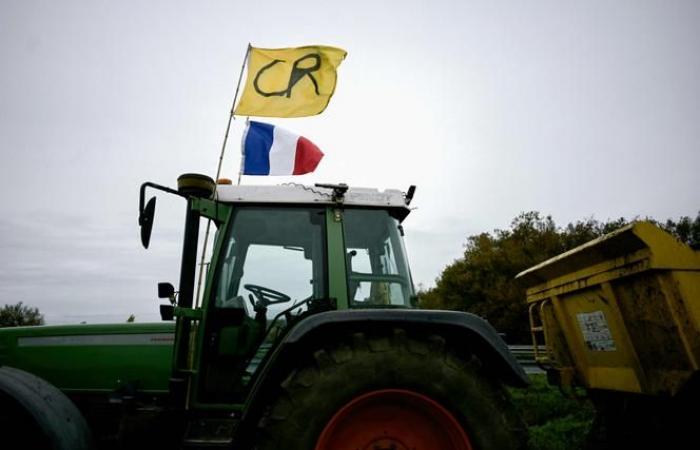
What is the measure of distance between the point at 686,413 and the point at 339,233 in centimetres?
267

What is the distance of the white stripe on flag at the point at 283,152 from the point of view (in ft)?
17.4

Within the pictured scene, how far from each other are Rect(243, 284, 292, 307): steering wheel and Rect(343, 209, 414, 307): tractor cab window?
→ 45cm

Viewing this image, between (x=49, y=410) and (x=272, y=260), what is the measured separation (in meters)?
1.53

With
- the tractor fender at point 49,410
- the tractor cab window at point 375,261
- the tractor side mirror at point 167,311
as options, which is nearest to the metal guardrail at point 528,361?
the tractor cab window at point 375,261

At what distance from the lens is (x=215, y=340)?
2.71 metres

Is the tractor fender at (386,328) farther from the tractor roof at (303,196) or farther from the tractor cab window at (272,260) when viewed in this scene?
the tractor roof at (303,196)

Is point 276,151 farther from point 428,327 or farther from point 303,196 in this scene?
point 428,327

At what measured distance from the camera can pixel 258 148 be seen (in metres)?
5.36

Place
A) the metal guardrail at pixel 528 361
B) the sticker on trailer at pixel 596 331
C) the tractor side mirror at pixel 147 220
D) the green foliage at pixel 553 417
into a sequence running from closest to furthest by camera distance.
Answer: the tractor side mirror at pixel 147 220 → the sticker on trailer at pixel 596 331 → the green foliage at pixel 553 417 → the metal guardrail at pixel 528 361

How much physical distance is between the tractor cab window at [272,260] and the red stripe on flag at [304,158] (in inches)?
101

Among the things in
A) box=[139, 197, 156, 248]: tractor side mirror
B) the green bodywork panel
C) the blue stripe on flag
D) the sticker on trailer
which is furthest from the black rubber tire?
the blue stripe on flag

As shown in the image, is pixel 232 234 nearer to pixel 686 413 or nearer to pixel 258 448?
pixel 258 448

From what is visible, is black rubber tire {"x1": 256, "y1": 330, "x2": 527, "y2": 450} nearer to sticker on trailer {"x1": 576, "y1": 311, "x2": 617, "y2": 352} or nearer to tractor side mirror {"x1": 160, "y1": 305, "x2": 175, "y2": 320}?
tractor side mirror {"x1": 160, "y1": 305, "x2": 175, "y2": 320}

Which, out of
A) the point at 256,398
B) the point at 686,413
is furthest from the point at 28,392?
the point at 686,413
